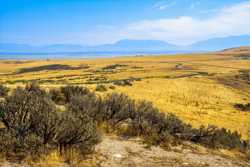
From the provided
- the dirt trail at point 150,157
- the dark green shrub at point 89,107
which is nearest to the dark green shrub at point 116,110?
the dark green shrub at point 89,107

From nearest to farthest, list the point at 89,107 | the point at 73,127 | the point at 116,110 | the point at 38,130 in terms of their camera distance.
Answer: the point at 38,130 → the point at 73,127 → the point at 89,107 → the point at 116,110

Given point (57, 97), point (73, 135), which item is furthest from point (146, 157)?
point (57, 97)

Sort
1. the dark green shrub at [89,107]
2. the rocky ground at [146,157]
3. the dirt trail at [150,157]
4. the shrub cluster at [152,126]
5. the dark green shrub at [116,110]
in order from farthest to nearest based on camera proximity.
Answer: the dark green shrub at [116,110], the dark green shrub at [89,107], the shrub cluster at [152,126], the dirt trail at [150,157], the rocky ground at [146,157]

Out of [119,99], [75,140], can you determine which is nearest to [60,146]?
[75,140]

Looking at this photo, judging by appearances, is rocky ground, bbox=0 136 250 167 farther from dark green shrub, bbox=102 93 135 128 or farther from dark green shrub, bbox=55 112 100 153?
dark green shrub, bbox=102 93 135 128

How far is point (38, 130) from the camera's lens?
20.3 ft

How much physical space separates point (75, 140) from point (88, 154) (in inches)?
16.5

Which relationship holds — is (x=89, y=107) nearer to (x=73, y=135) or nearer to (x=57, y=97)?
(x=73, y=135)

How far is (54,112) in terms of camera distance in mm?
6566

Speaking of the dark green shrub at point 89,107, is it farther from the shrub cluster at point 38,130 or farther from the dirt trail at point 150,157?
the shrub cluster at point 38,130

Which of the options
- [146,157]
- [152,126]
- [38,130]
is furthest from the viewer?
[152,126]

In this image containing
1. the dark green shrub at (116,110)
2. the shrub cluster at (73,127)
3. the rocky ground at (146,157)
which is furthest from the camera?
the dark green shrub at (116,110)

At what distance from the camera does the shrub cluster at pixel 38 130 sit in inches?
229

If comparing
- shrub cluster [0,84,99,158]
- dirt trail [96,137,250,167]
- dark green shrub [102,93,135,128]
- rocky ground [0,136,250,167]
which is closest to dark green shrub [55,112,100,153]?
shrub cluster [0,84,99,158]
